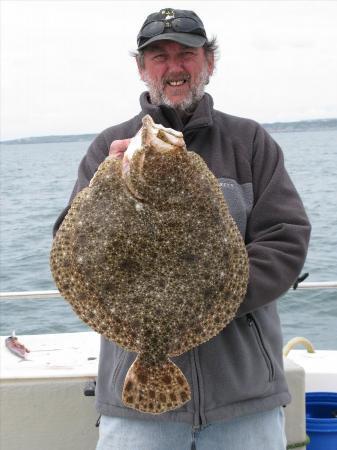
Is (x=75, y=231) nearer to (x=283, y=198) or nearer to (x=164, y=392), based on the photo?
(x=164, y=392)

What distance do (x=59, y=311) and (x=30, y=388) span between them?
312 inches

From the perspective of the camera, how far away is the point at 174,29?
3.13 metres

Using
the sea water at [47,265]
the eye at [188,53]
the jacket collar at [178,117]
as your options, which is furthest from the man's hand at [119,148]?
the sea water at [47,265]

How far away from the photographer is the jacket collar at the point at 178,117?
3193mm

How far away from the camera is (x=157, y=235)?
2.41 meters

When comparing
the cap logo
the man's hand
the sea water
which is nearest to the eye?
the cap logo

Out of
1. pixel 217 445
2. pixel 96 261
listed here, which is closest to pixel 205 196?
pixel 96 261

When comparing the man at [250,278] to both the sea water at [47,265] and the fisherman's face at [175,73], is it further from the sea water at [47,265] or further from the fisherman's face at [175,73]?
the sea water at [47,265]

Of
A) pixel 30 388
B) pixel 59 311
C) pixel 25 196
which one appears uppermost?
pixel 30 388

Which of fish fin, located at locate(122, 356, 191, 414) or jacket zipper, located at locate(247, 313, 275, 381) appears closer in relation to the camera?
fish fin, located at locate(122, 356, 191, 414)

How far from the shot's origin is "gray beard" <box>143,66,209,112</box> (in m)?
3.22

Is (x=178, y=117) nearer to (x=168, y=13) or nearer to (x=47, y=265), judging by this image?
(x=168, y=13)

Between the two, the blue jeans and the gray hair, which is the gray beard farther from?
the blue jeans

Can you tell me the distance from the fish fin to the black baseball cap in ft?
4.78
